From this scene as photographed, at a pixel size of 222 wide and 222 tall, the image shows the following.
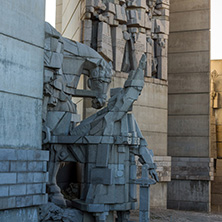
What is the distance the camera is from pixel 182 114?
18.8 m

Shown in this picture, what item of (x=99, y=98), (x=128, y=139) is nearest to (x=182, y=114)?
(x=99, y=98)

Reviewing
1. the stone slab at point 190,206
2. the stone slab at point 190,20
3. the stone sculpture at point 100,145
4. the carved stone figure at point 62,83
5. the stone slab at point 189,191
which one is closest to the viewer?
the stone sculpture at point 100,145

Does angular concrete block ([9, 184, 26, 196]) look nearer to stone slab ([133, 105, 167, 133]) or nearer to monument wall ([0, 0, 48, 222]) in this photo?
monument wall ([0, 0, 48, 222])

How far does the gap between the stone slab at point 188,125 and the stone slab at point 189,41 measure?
302cm

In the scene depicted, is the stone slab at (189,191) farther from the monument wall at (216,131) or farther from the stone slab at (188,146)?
the monument wall at (216,131)

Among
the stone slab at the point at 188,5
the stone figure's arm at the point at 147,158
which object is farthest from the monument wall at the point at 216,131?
the stone figure's arm at the point at 147,158

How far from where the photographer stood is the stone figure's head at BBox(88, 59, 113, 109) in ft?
36.6

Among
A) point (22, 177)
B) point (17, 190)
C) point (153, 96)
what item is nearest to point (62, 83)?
point (22, 177)

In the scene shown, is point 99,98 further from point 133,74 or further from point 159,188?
point 159,188

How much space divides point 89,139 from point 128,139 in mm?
866

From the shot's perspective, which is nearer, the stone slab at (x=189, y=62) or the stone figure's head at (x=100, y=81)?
the stone figure's head at (x=100, y=81)

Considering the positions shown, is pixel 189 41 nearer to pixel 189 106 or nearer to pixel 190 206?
Answer: pixel 189 106

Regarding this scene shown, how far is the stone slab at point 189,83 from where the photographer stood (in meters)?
18.7

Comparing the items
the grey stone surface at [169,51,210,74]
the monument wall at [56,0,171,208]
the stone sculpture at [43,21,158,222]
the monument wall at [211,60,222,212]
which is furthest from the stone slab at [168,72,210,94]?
the stone sculpture at [43,21,158,222]
